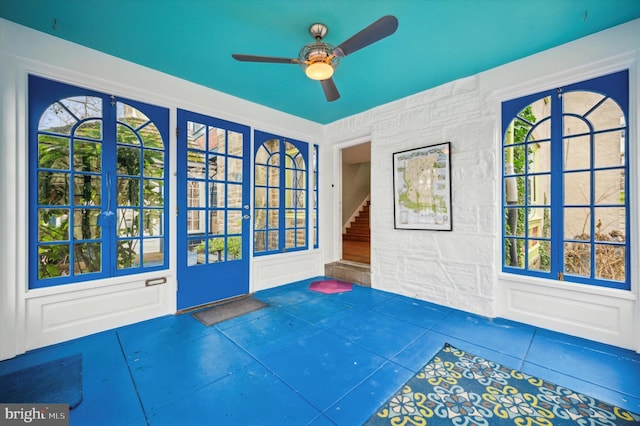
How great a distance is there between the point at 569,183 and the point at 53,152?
16.4ft

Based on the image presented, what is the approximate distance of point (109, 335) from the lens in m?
2.53

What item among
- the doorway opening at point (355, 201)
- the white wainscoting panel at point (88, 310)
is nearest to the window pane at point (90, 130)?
the white wainscoting panel at point (88, 310)

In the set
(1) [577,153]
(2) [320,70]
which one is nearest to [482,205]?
(1) [577,153]

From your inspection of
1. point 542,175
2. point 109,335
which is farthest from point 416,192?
point 109,335

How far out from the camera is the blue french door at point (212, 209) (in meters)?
3.19

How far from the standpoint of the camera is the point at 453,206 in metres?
3.24

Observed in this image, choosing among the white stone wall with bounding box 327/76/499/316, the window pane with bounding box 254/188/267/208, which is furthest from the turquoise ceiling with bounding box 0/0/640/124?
the window pane with bounding box 254/188/267/208

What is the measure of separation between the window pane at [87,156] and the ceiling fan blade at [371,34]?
2.52 metres

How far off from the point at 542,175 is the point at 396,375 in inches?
99.7

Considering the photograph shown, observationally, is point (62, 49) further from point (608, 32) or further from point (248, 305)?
point (608, 32)

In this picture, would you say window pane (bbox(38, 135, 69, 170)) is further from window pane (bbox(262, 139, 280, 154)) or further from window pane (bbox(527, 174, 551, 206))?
window pane (bbox(527, 174, 551, 206))

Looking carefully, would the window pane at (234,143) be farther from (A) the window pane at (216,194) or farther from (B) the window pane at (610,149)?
(B) the window pane at (610,149)

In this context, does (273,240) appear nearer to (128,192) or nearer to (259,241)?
(259,241)

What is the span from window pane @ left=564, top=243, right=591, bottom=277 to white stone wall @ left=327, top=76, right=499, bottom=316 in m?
0.61
